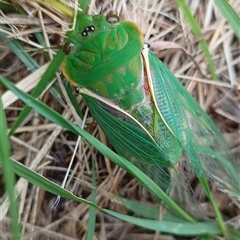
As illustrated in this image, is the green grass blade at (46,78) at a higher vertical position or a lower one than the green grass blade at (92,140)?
higher

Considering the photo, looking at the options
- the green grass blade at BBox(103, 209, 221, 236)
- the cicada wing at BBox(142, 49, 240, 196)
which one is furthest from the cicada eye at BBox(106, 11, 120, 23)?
the green grass blade at BBox(103, 209, 221, 236)

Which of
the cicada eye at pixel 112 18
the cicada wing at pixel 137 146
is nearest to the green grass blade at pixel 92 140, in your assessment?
the cicada wing at pixel 137 146

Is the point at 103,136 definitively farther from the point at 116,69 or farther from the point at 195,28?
the point at 195,28

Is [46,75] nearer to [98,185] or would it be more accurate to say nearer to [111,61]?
[111,61]

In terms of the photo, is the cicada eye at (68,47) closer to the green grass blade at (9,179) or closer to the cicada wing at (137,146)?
the cicada wing at (137,146)

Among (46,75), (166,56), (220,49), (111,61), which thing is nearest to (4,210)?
(46,75)

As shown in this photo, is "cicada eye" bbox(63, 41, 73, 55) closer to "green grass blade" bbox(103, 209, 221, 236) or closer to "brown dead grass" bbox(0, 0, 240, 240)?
"brown dead grass" bbox(0, 0, 240, 240)

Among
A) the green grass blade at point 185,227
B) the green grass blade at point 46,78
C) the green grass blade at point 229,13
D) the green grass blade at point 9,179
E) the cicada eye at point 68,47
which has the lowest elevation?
the green grass blade at point 185,227
